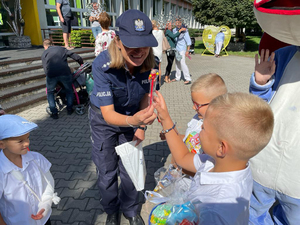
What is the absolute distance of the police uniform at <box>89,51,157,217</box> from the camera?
6.23 ft

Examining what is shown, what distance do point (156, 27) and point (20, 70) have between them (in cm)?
445

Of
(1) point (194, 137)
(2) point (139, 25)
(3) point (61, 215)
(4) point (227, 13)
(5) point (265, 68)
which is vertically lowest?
(3) point (61, 215)

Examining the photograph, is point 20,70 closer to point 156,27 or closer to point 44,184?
point 156,27

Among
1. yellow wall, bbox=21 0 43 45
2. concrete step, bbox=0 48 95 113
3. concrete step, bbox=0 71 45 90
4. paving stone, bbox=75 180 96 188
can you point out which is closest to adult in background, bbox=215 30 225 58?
yellow wall, bbox=21 0 43 45

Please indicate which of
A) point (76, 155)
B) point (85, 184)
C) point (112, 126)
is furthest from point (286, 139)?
Answer: point (76, 155)

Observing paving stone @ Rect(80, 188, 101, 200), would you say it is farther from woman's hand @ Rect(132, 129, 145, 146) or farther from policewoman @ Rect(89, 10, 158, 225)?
woman's hand @ Rect(132, 129, 145, 146)

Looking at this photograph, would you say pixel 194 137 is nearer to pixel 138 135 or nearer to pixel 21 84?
pixel 138 135

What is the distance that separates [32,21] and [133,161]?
11871mm

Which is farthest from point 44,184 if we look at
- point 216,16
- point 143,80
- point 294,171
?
point 216,16

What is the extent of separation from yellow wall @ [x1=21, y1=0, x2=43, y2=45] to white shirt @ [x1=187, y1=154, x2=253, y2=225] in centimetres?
1259

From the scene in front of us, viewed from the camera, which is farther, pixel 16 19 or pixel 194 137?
pixel 16 19

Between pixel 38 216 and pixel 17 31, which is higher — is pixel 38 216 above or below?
below

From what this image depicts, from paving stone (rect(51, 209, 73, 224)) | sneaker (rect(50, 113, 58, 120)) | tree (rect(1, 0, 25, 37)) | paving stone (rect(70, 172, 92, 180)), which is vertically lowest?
paving stone (rect(51, 209, 73, 224))

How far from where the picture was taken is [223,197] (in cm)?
117
